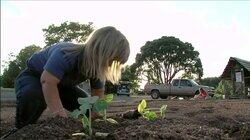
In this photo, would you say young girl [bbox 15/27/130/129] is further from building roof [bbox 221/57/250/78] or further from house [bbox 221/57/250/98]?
building roof [bbox 221/57/250/78]

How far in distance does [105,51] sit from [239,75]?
23397 mm

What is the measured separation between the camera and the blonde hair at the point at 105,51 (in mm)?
3695

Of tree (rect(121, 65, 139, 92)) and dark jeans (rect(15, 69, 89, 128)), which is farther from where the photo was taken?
tree (rect(121, 65, 139, 92))

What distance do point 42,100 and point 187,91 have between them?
82.8 ft

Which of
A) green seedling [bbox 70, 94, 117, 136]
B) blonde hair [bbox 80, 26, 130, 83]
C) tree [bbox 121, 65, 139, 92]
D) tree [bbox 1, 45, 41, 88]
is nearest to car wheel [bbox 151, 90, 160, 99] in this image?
tree [bbox 121, 65, 139, 92]

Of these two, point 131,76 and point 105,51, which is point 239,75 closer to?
point 131,76

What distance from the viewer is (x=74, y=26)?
5544cm

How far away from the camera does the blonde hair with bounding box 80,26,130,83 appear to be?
3.70 m

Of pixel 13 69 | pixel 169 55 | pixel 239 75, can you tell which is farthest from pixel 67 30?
pixel 169 55

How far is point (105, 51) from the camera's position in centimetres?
370

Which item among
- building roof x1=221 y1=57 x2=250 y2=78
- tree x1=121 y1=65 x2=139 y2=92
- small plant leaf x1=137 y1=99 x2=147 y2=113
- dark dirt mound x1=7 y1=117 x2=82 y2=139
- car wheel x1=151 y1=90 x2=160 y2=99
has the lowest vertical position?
dark dirt mound x1=7 y1=117 x2=82 y2=139

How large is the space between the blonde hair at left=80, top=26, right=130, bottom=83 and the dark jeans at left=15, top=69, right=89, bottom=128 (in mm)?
742

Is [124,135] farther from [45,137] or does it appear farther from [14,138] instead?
[14,138]

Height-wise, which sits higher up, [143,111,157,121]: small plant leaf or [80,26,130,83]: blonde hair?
[80,26,130,83]: blonde hair
